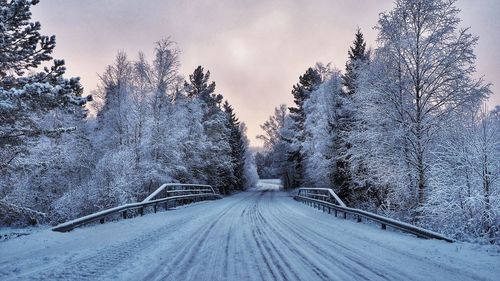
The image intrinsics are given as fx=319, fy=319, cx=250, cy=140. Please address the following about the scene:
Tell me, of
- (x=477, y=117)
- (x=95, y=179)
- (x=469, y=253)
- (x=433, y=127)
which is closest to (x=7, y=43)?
(x=95, y=179)

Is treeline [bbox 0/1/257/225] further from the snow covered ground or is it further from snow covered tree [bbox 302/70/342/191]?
snow covered tree [bbox 302/70/342/191]

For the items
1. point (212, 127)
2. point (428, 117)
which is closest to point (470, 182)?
point (428, 117)

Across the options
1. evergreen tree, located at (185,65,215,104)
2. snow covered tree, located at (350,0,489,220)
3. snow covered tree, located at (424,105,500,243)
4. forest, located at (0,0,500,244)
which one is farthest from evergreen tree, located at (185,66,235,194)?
snow covered tree, located at (424,105,500,243)

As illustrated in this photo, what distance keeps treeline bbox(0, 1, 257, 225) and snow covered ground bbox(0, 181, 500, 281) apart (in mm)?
3978

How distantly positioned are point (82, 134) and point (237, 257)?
17190mm

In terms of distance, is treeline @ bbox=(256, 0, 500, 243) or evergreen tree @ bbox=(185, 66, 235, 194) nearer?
treeline @ bbox=(256, 0, 500, 243)

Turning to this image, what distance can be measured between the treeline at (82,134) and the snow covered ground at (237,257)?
3978 millimetres

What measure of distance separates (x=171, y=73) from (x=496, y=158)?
64.3 feet

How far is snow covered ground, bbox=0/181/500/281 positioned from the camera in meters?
4.43

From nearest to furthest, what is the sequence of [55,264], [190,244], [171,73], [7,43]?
[55,264]
[190,244]
[7,43]
[171,73]

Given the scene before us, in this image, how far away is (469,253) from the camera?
579cm

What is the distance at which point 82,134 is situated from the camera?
19.3 m

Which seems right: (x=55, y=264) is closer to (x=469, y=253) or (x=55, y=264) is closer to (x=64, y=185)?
(x=469, y=253)

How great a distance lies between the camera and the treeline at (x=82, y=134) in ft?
29.7
